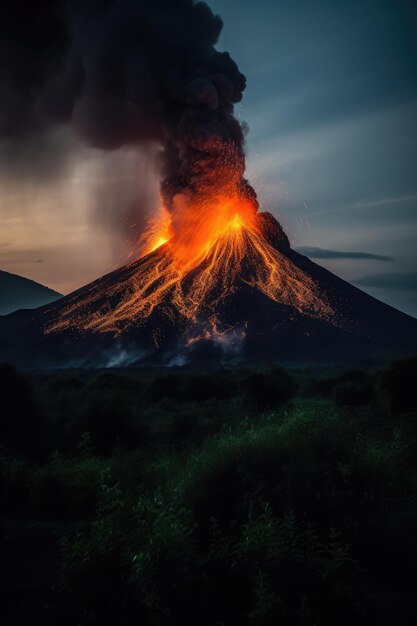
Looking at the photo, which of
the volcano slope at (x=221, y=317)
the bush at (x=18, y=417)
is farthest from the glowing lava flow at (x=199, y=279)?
the bush at (x=18, y=417)

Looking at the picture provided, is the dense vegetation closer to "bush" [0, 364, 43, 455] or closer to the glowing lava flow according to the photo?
"bush" [0, 364, 43, 455]

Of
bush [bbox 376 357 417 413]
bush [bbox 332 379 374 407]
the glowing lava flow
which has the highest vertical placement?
the glowing lava flow

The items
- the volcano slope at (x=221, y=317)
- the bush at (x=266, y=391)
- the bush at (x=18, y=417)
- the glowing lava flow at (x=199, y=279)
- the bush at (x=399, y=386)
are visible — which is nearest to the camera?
the bush at (x=18, y=417)

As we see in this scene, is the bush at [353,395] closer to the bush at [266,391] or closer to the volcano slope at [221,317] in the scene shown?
the bush at [266,391]

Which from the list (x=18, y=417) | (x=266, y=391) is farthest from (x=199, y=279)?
(x=18, y=417)

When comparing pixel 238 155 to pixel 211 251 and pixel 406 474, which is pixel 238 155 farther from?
pixel 406 474

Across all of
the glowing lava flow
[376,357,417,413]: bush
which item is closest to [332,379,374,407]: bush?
[376,357,417,413]: bush
